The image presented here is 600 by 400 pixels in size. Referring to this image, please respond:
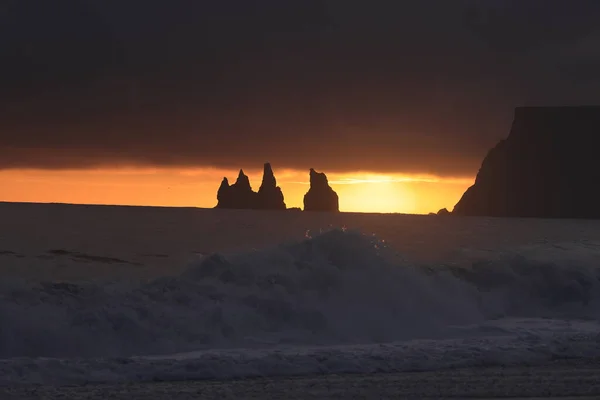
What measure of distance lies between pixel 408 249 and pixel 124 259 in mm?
21132

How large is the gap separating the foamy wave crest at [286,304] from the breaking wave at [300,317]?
0.05 metres

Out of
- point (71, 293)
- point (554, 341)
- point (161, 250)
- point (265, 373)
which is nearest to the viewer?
point (265, 373)

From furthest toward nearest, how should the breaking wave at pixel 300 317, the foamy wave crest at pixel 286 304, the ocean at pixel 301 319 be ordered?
the foamy wave crest at pixel 286 304 < the breaking wave at pixel 300 317 < the ocean at pixel 301 319

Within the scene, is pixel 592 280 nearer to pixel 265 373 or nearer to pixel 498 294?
pixel 498 294

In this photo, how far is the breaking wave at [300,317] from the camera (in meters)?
13.5

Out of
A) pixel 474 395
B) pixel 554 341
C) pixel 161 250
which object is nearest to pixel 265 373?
pixel 474 395

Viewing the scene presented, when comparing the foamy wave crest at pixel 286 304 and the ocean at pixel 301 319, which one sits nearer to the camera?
the ocean at pixel 301 319

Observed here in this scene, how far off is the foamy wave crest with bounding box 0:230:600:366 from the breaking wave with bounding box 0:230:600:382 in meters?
0.05

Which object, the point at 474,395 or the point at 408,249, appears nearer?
the point at 474,395

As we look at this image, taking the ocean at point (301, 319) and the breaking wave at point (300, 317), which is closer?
the ocean at point (301, 319)

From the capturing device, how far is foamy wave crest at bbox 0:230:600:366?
16828 millimetres

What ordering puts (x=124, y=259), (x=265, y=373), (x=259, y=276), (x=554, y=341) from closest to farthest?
1. (x=265, y=373)
2. (x=554, y=341)
3. (x=259, y=276)
4. (x=124, y=259)

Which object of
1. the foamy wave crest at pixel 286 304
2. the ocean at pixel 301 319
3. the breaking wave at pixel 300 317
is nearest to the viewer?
the ocean at pixel 301 319

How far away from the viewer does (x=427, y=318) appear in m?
20.5
